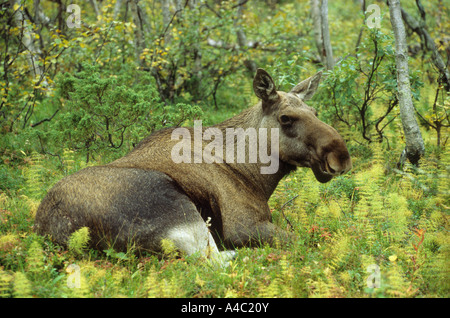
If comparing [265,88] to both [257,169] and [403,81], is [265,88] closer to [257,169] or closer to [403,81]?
[257,169]

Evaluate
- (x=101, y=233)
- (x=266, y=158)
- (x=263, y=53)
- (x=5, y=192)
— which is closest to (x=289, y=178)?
(x=266, y=158)

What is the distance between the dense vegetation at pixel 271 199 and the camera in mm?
4625

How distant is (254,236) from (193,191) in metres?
0.99

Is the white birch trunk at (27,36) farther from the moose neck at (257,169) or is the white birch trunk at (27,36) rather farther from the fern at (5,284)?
the fern at (5,284)

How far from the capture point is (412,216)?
675 cm

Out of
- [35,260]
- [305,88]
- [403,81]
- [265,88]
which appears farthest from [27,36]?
[403,81]

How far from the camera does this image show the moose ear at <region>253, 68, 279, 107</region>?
21.0 ft

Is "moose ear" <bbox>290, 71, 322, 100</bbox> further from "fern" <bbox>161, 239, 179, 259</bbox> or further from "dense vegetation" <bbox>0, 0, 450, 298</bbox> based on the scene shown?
"fern" <bbox>161, 239, 179, 259</bbox>

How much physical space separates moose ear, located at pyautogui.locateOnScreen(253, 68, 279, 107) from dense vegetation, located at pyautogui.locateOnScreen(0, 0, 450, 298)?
1.69 meters

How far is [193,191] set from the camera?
18.9 ft

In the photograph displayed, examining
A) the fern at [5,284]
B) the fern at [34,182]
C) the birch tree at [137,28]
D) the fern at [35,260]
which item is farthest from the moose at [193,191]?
the birch tree at [137,28]

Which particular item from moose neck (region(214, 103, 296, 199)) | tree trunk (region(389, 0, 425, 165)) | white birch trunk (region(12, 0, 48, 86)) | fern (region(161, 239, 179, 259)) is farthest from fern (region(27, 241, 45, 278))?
tree trunk (region(389, 0, 425, 165))
